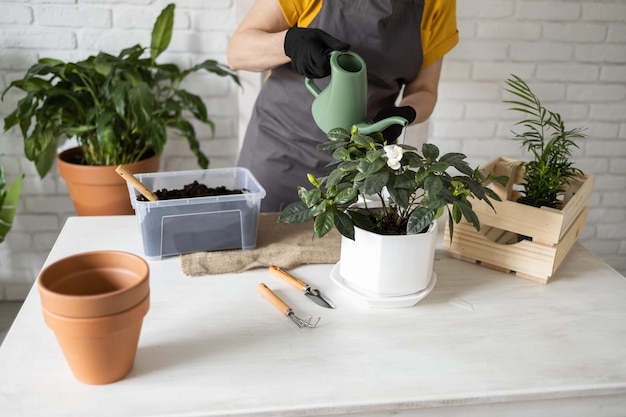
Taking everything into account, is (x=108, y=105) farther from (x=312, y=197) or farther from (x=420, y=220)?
(x=420, y=220)

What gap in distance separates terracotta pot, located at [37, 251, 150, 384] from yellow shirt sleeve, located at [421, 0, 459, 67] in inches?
46.7

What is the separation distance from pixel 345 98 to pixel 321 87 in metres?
0.52

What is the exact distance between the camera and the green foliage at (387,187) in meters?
1.02

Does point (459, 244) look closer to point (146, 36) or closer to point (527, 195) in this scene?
point (527, 195)

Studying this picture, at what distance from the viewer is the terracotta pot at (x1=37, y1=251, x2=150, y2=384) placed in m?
0.81

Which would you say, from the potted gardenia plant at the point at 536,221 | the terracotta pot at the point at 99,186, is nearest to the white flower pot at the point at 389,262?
the potted gardenia plant at the point at 536,221

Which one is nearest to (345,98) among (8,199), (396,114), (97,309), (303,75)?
(396,114)

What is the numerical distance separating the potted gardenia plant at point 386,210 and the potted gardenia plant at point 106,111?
1.12 m

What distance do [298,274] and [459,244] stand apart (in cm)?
38

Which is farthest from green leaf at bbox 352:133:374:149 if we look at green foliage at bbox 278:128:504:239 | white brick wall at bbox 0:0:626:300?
white brick wall at bbox 0:0:626:300

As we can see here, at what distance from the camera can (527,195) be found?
4.41ft

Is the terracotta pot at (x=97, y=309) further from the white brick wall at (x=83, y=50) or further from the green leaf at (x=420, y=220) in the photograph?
the white brick wall at (x=83, y=50)

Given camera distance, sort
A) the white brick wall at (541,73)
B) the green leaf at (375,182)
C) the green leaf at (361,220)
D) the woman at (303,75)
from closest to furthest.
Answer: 1. the green leaf at (375,182)
2. the green leaf at (361,220)
3. the woman at (303,75)
4. the white brick wall at (541,73)

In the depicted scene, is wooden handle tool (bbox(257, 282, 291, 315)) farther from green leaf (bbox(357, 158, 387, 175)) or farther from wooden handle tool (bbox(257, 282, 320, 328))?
green leaf (bbox(357, 158, 387, 175))
